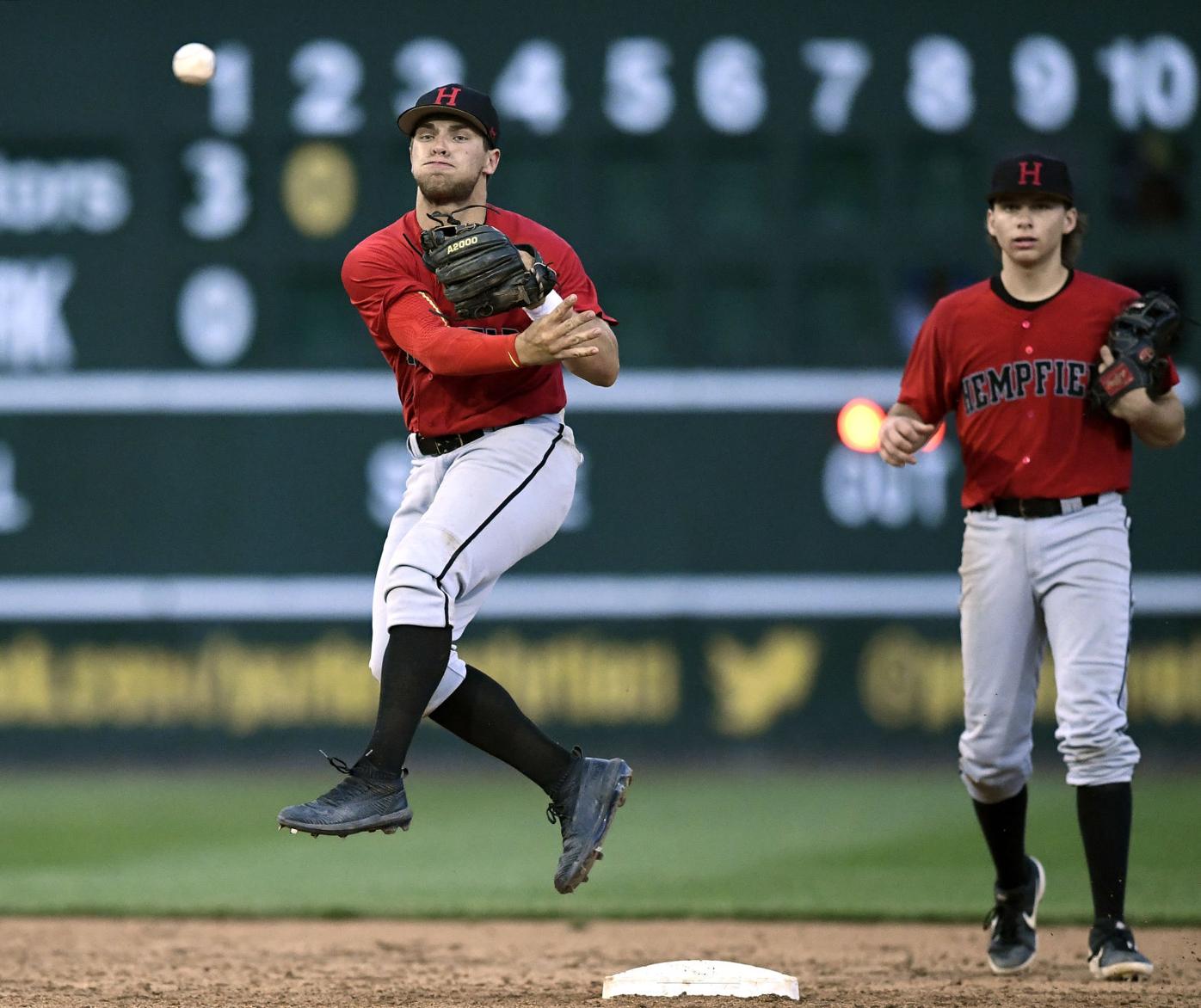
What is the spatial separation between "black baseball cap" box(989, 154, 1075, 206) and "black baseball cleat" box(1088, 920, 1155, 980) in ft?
5.65

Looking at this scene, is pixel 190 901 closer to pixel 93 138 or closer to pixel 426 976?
pixel 426 976

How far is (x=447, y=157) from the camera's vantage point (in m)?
4.31

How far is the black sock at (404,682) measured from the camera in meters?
4.18

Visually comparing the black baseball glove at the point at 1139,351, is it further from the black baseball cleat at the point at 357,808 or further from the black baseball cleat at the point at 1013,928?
the black baseball cleat at the point at 357,808

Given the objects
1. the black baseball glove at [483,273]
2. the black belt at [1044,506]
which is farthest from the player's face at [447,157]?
the black belt at [1044,506]

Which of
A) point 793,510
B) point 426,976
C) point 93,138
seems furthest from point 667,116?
point 426,976

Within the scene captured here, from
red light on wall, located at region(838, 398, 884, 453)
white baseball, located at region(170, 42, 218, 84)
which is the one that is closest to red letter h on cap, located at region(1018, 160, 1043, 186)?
white baseball, located at region(170, 42, 218, 84)

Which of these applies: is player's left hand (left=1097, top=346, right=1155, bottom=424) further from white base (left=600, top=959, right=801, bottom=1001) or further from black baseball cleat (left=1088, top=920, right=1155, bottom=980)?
white base (left=600, top=959, right=801, bottom=1001)

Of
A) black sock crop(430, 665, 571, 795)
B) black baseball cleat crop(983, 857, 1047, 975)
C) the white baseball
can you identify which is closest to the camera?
black sock crop(430, 665, 571, 795)

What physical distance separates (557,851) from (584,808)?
2939 mm

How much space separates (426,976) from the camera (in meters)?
4.89

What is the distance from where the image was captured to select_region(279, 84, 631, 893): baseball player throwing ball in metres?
4.09

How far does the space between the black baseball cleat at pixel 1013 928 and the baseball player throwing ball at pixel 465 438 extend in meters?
1.16

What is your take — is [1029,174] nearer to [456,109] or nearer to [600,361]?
[600,361]
